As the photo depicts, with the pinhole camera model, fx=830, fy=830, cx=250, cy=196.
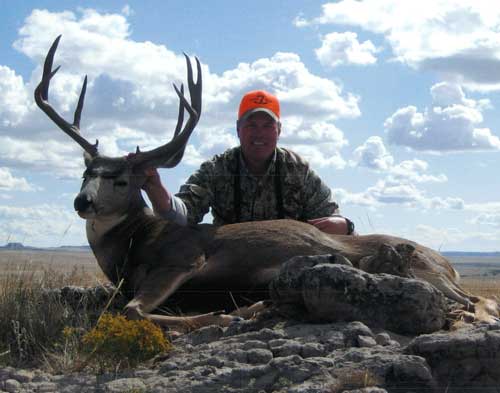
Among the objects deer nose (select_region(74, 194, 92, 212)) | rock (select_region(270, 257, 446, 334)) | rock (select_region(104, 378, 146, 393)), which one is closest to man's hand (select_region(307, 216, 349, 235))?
deer nose (select_region(74, 194, 92, 212))

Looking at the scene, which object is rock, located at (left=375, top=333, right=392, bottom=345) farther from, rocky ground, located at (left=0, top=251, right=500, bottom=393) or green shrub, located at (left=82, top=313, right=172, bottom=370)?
green shrub, located at (left=82, top=313, right=172, bottom=370)

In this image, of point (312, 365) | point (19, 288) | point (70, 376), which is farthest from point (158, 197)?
point (312, 365)

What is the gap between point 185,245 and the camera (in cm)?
755

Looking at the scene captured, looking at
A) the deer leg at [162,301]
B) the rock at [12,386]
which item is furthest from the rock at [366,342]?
the rock at [12,386]

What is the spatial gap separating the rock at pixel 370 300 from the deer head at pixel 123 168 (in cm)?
246

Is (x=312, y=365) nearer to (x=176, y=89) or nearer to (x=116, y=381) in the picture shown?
(x=116, y=381)

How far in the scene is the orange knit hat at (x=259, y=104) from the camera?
9.70 meters

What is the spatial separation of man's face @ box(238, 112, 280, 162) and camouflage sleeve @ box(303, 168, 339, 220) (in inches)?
22.7

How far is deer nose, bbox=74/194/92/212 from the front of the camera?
728cm

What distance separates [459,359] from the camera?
4.72 m

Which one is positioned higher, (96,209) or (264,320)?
(96,209)

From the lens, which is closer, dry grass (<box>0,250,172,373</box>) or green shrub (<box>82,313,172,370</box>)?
green shrub (<box>82,313,172,370</box>)

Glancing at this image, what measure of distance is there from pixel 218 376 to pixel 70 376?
1.06 m

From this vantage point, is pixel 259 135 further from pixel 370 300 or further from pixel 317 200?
pixel 370 300
